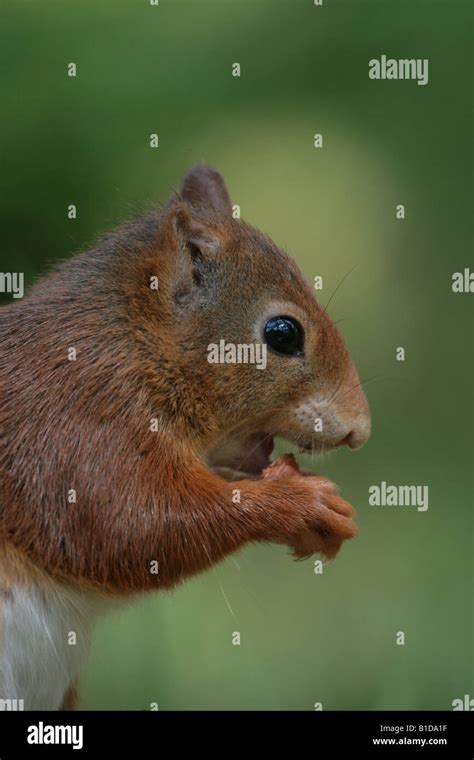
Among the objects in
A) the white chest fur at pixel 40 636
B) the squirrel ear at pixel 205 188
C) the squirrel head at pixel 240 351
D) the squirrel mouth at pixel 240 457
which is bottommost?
the white chest fur at pixel 40 636

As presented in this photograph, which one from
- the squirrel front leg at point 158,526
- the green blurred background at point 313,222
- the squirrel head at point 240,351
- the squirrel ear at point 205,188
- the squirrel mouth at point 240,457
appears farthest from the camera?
the green blurred background at point 313,222

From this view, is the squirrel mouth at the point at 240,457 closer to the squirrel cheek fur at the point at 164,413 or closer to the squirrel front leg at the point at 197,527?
the squirrel cheek fur at the point at 164,413

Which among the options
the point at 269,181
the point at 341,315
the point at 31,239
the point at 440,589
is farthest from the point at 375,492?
the point at 31,239

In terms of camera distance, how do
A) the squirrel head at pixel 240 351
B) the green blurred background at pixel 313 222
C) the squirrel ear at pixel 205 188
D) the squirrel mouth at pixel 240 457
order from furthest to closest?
the green blurred background at pixel 313 222 → the squirrel ear at pixel 205 188 → the squirrel mouth at pixel 240 457 → the squirrel head at pixel 240 351

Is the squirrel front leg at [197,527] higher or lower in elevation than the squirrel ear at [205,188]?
lower

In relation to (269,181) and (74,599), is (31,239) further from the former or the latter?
(74,599)

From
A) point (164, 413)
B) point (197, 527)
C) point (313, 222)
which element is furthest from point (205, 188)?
point (313, 222)

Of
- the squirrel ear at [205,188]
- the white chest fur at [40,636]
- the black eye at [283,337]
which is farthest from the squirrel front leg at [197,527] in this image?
the squirrel ear at [205,188]
